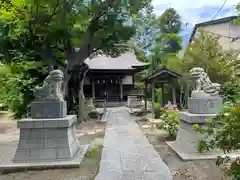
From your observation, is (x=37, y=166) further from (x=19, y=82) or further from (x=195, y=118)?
(x=19, y=82)

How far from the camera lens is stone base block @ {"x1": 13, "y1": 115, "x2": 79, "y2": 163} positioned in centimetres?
497

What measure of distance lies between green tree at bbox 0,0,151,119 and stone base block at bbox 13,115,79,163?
5763mm

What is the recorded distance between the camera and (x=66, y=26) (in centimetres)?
986

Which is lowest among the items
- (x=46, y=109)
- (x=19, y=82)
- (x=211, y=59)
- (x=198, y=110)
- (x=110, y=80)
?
(x=198, y=110)

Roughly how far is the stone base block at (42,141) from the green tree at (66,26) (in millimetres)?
5763

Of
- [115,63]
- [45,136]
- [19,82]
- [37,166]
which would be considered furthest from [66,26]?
[115,63]

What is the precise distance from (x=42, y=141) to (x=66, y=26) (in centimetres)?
605

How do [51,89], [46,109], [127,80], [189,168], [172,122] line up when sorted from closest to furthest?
[189,168], [46,109], [51,89], [172,122], [127,80]

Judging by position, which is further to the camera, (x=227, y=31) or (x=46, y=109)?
(x=227, y=31)

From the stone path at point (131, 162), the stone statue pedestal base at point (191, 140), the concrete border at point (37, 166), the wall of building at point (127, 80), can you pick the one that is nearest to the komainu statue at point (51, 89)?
the concrete border at point (37, 166)

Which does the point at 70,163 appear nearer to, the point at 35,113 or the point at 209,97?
the point at 35,113

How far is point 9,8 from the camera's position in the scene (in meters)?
10.4

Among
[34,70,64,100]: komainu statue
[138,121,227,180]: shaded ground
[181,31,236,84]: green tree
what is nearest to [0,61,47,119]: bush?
[34,70,64,100]: komainu statue

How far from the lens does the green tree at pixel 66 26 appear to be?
9.73m
